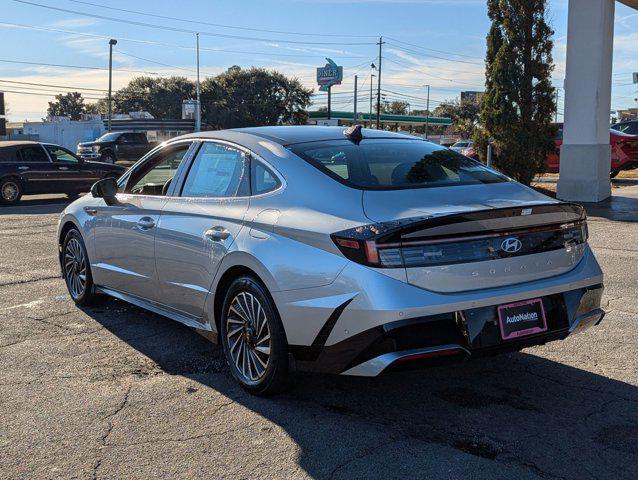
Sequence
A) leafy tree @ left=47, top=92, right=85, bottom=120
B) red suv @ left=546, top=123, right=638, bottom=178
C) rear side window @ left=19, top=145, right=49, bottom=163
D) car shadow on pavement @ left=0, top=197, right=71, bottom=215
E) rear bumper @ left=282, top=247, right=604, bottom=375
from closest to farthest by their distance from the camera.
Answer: rear bumper @ left=282, top=247, right=604, bottom=375, car shadow on pavement @ left=0, top=197, right=71, bottom=215, rear side window @ left=19, top=145, right=49, bottom=163, red suv @ left=546, top=123, right=638, bottom=178, leafy tree @ left=47, top=92, right=85, bottom=120

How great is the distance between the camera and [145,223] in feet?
17.0

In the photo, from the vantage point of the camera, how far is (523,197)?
408 cm

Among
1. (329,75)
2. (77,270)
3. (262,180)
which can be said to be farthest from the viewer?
(329,75)

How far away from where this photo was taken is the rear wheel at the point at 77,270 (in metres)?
6.26

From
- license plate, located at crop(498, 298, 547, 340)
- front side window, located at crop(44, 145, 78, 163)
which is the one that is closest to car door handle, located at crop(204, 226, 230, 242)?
license plate, located at crop(498, 298, 547, 340)

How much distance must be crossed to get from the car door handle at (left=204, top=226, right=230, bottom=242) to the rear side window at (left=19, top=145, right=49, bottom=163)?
14877 mm

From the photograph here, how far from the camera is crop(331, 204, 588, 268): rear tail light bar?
350 centimetres

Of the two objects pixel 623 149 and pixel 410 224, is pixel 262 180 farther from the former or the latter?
pixel 623 149

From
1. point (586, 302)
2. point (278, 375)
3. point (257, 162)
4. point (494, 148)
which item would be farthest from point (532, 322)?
point (494, 148)

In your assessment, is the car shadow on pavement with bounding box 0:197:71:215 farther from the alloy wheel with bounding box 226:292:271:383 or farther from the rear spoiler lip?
the rear spoiler lip

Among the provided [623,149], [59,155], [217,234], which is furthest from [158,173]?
[623,149]

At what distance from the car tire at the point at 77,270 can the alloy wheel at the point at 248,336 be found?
240 centimetres

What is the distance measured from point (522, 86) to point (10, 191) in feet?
42.6

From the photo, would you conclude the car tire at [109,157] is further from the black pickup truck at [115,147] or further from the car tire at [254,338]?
the car tire at [254,338]
